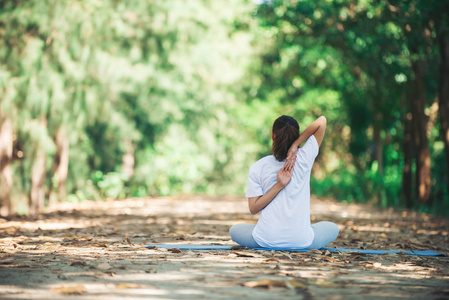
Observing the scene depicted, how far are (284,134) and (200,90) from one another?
78.5 feet

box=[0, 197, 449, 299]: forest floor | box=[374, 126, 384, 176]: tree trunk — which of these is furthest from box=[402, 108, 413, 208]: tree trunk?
box=[0, 197, 449, 299]: forest floor

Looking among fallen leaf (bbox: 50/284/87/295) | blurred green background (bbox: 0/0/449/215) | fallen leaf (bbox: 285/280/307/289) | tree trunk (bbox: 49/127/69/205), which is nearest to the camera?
fallen leaf (bbox: 50/284/87/295)

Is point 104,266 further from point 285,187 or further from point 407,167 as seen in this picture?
point 407,167

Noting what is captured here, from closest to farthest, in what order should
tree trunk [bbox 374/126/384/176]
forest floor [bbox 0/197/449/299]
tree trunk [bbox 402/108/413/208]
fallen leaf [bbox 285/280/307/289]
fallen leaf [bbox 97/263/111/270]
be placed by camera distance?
forest floor [bbox 0/197/449/299] → fallen leaf [bbox 285/280/307/289] → fallen leaf [bbox 97/263/111/270] → tree trunk [bbox 402/108/413/208] → tree trunk [bbox 374/126/384/176]

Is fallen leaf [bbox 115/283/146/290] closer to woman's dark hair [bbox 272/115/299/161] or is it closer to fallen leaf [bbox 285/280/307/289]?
fallen leaf [bbox 285/280/307/289]

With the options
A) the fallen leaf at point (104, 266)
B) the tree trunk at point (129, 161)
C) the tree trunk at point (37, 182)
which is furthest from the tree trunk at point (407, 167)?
the fallen leaf at point (104, 266)

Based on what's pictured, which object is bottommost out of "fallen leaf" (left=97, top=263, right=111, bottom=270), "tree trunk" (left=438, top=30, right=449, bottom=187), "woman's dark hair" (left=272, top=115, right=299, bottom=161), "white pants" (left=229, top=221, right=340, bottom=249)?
"fallen leaf" (left=97, top=263, right=111, bottom=270)

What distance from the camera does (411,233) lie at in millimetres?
9195

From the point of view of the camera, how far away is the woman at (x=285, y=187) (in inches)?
228

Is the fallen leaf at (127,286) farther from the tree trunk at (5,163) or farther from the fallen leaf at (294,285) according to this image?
the tree trunk at (5,163)

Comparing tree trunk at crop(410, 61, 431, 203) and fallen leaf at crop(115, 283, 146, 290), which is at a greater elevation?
tree trunk at crop(410, 61, 431, 203)

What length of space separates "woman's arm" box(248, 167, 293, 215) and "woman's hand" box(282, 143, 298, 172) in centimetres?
3

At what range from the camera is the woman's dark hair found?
18.9 feet

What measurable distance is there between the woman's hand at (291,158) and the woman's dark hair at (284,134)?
0.20 feet
